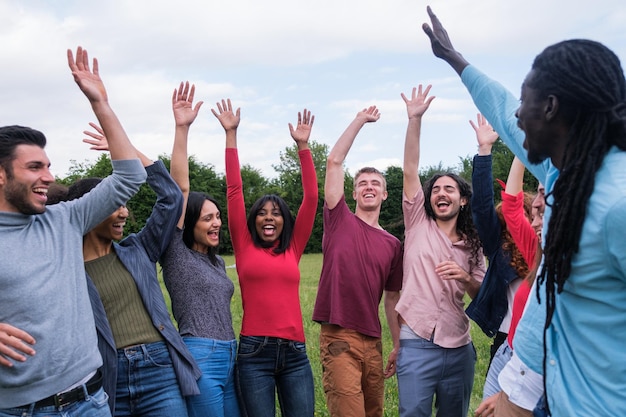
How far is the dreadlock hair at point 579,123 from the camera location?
2.04 metres

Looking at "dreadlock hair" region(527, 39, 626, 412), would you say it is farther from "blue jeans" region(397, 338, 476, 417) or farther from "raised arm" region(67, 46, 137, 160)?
"blue jeans" region(397, 338, 476, 417)

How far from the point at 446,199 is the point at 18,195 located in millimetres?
3193

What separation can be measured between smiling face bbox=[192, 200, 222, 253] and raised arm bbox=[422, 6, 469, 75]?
2269 mm

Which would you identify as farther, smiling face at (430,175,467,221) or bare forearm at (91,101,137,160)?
smiling face at (430,175,467,221)

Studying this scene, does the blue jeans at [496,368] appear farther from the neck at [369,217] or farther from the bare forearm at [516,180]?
the neck at [369,217]

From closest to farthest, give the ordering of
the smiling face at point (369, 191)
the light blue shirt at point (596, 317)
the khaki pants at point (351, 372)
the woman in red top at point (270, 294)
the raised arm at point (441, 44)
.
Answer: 1. the light blue shirt at point (596, 317)
2. the raised arm at point (441, 44)
3. the woman in red top at point (270, 294)
4. the khaki pants at point (351, 372)
5. the smiling face at point (369, 191)

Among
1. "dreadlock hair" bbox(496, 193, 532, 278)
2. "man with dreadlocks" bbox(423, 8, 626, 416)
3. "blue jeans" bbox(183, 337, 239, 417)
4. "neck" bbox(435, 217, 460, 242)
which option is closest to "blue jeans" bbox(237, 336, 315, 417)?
"blue jeans" bbox(183, 337, 239, 417)

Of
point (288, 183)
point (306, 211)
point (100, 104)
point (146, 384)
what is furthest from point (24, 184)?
point (288, 183)

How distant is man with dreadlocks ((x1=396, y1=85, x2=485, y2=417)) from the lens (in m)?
4.79

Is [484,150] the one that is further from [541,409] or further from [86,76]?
[86,76]

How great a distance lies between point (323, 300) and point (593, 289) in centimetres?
326

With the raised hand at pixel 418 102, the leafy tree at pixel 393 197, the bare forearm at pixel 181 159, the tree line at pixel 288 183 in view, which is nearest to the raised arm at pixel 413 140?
the raised hand at pixel 418 102

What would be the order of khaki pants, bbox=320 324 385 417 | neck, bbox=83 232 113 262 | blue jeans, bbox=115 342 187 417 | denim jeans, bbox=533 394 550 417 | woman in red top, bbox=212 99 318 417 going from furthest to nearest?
khaki pants, bbox=320 324 385 417 < woman in red top, bbox=212 99 318 417 < neck, bbox=83 232 113 262 < blue jeans, bbox=115 342 187 417 < denim jeans, bbox=533 394 550 417

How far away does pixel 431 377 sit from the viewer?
4793 millimetres
